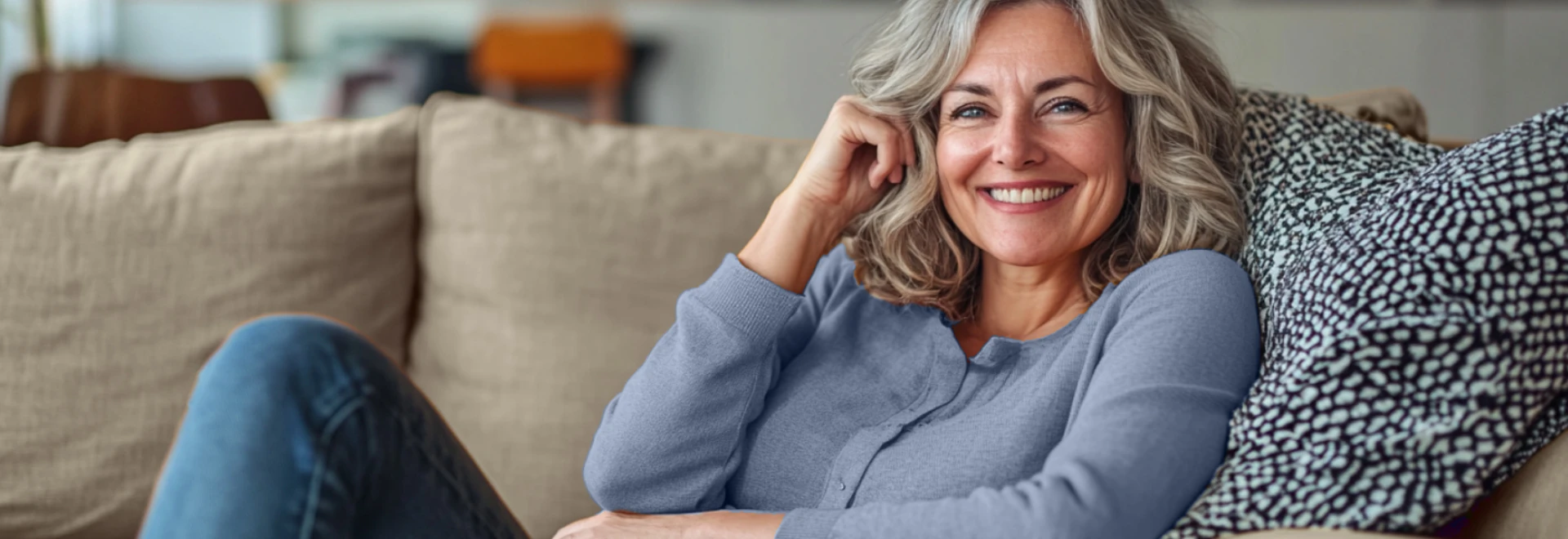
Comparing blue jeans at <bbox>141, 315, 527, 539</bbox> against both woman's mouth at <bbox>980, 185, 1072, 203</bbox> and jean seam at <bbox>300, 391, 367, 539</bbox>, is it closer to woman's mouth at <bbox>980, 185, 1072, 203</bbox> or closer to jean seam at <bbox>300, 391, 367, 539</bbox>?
jean seam at <bbox>300, 391, 367, 539</bbox>

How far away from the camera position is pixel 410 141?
1.61 meters

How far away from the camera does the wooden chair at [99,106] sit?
2.11 m

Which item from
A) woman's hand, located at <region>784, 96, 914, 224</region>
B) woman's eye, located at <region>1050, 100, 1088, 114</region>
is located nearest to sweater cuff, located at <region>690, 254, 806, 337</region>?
woman's hand, located at <region>784, 96, 914, 224</region>

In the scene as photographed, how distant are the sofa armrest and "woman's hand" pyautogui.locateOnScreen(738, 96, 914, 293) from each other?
1.79ft

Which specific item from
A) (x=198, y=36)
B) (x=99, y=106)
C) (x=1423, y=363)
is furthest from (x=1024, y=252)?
(x=198, y=36)

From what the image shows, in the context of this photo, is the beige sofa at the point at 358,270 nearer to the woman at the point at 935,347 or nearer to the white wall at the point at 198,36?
the woman at the point at 935,347

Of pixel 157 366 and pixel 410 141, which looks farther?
pixel 410 141

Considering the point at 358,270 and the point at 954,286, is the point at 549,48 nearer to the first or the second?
the point at 358,270

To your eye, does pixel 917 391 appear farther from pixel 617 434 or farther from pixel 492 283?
pixel 492 283

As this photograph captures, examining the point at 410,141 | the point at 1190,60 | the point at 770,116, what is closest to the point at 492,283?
the point at 410,141

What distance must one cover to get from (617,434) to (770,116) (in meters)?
3.46

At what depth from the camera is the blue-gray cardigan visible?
92 centimetres

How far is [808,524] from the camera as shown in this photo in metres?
1.02

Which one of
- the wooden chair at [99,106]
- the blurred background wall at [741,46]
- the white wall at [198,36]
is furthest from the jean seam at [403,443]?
the white wall at [198,36]
